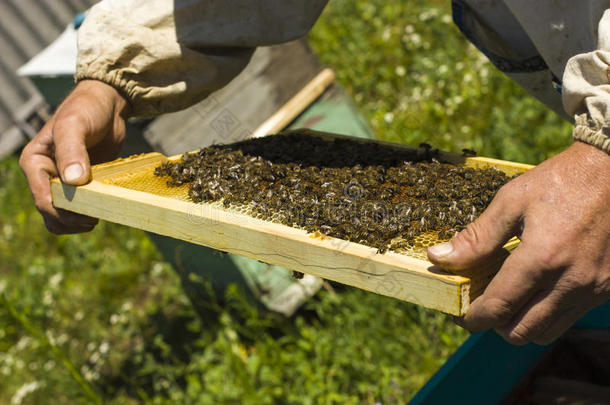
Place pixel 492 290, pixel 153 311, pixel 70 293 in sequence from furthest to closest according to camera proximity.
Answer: pixel 70 293 → pixel 153 311 → pixel 492 290

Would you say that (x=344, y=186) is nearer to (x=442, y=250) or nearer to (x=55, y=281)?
(x=442, y=250)

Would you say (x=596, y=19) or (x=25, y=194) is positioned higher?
(x=596, y=19)

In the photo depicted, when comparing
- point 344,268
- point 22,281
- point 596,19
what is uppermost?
point 596,19

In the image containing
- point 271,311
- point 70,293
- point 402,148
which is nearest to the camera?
point 402,148

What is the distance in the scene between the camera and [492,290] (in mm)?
1455

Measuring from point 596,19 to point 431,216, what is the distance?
80 cm

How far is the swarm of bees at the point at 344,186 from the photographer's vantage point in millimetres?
1778

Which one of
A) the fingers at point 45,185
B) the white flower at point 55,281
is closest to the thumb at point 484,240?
the fingers at point 45,185

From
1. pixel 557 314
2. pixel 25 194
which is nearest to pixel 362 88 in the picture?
pixel 25 194

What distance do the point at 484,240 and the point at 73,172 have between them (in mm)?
1651

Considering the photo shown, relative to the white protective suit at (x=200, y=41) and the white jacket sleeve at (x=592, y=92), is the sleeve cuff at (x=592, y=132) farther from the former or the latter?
the white protective suit at (x=200, y=41)

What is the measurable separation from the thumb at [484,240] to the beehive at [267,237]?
4 cm

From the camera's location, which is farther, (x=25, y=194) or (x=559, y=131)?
(x=25, y=194)

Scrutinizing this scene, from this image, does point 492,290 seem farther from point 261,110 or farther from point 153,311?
point 153,311
